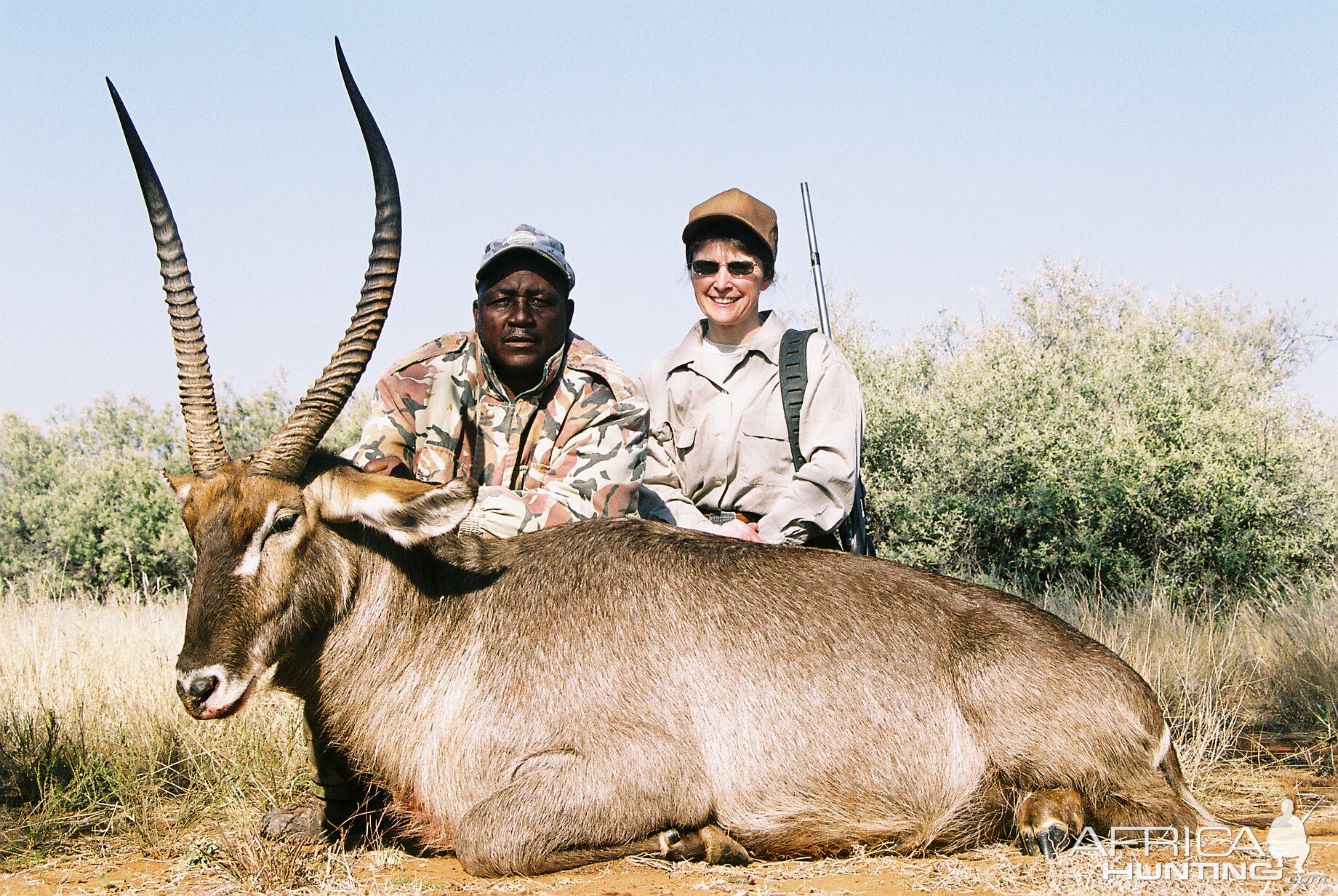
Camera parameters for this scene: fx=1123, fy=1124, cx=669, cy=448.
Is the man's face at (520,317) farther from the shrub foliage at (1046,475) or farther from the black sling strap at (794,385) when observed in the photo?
the shrub foliage at (1046,475)

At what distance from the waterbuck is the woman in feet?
7.62

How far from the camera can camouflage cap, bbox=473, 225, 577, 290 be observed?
21.8ft

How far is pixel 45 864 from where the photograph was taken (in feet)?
16.2

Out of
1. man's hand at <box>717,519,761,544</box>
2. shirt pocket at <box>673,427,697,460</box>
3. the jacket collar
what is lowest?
man's hand at <box>717,519,761,544</box>

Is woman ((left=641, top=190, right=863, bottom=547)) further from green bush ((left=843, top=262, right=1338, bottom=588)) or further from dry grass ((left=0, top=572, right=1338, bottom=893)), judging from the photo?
green bush ((left=843, top=262, right=1338, bottom=588))

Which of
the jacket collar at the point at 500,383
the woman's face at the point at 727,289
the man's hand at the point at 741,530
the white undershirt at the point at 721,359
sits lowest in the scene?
the man's hand at the point at 741,530

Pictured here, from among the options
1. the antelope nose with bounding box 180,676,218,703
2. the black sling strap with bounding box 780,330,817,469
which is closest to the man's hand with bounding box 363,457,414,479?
the antelope nose with bounding box 180,676,218,703

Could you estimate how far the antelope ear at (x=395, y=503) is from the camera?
4598mm

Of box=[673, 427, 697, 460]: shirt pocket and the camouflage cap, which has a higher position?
the camouflage cap

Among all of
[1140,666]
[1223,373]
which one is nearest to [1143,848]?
[1140,666]

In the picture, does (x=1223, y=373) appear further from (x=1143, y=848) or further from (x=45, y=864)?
(x=45, y=864)

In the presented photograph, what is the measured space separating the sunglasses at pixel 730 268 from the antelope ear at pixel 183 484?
13.2ft

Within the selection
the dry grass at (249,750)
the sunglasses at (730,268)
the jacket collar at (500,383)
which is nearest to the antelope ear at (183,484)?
the dry grass at (249,750)

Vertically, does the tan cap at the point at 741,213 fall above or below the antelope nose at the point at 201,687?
above
